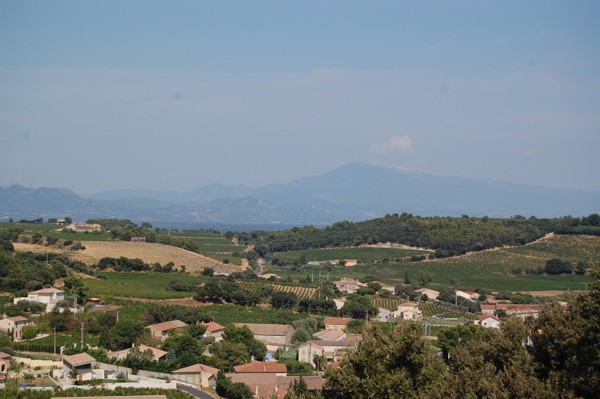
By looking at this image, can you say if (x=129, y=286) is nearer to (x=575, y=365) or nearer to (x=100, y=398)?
(x=100, y=398)

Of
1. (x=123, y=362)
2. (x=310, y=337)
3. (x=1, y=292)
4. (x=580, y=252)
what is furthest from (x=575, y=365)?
(x=580, y=252)

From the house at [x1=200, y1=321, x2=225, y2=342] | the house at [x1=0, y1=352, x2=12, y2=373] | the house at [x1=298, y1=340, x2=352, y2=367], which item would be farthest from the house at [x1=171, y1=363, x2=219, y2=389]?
the house at [x1=200, y1=321, x2=225, y2=342]

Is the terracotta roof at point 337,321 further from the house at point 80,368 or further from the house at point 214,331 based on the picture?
the house at point 80,368

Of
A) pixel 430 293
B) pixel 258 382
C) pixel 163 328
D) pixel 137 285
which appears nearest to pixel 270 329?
pixel 163 328

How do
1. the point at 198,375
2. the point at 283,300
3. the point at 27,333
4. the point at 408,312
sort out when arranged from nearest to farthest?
1. the point at 198,375
2. the point at 27,333
3. the point at 408,312
4. the point at 283,300

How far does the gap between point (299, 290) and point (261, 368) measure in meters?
26.0

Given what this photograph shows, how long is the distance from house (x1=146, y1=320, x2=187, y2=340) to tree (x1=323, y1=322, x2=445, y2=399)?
21936mm

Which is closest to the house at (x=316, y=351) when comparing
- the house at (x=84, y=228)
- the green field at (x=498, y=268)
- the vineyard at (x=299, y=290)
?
the vineyard at (x=299, y=290)

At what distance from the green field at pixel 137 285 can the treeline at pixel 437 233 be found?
107 feet

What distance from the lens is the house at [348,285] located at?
202ft

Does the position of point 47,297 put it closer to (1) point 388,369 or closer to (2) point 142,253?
(2) point 142,253

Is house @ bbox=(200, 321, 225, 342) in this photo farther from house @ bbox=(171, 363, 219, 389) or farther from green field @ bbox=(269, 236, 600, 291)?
green field @ bbox=(269, 236, 600, 291)

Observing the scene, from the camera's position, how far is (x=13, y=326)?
39969 millimetres

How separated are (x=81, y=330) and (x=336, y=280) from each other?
1168 inches
